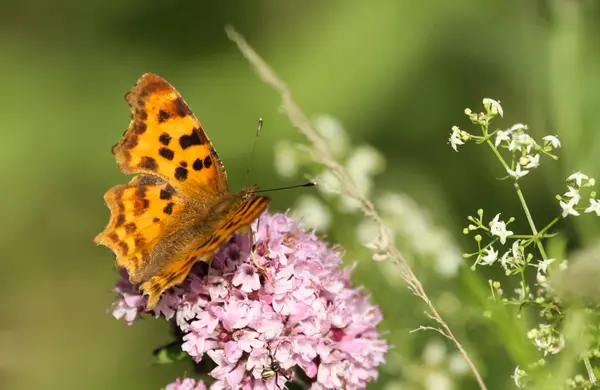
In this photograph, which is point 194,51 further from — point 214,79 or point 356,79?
point 356,79

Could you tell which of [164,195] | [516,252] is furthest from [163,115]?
[516,252]

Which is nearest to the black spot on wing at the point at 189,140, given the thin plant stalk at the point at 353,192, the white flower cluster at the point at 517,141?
the thin plant stalk at the point at 353,192

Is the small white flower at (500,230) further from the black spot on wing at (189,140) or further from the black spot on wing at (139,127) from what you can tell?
the black spot on wing at (139,127)

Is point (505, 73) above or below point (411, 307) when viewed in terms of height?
above

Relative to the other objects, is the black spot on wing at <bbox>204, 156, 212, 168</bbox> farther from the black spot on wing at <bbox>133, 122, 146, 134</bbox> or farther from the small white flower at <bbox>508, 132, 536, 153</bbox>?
the small white flower at <bbox>508, 132, 536, 153</bbox>

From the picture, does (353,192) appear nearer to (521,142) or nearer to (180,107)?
(521,142)

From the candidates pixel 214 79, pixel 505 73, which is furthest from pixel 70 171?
pixel 505 73

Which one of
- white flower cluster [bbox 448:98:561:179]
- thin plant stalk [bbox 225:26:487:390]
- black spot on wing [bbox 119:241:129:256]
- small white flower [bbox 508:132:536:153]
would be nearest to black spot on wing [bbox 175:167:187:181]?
black spot on wing [bbox 119:241:129:256]
